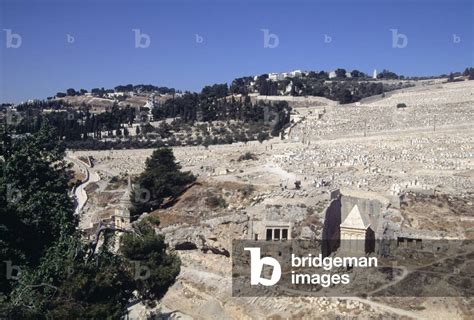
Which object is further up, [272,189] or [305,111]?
[305,111]

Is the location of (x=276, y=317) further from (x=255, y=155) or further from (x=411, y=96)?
(x=411, y=96)

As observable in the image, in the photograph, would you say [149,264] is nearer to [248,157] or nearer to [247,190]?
[247,190]

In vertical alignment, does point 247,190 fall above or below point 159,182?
below

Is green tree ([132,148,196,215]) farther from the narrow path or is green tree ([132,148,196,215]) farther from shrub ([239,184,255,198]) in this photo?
shrub ([239,184,255,198])

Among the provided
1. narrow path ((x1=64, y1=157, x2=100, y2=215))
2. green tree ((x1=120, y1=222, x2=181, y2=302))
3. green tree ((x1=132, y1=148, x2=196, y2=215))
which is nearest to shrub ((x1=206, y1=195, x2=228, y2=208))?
green tree ((x1=132, y1=148, x2=196, y2=215))

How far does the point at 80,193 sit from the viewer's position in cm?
3528

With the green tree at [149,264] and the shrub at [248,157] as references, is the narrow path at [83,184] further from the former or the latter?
the green tree at [149,264]

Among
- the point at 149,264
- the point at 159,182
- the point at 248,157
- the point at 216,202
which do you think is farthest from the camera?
the point at 248,157

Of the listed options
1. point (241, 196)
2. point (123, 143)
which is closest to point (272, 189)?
point (241, 196)

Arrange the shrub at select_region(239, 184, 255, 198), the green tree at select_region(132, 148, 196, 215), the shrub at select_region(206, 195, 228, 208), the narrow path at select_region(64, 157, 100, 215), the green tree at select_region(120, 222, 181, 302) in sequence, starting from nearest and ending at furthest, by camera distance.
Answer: the green tree at select_region(120, 222, 181, 302) → the shrub at select_region(206, 195, 228, 208) → the shrub at select_region(239, 184, 255, 198) → the green tree at select_region(132, 148, 196, 215) → the narrow path at select_region(64, 157, 100, 215)

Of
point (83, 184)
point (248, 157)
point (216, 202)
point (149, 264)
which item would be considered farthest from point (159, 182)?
point (149, 264)

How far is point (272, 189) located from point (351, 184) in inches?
151

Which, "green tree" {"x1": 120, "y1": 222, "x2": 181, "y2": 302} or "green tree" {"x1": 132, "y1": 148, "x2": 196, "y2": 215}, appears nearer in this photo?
"green tree" {"x1": 120, "y1": 222, "x2": 181, "y2": 302}

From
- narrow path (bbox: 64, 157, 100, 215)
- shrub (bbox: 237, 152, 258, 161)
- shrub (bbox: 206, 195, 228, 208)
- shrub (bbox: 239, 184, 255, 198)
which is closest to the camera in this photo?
shrub (bbox: 206, 195, 228, 208)
